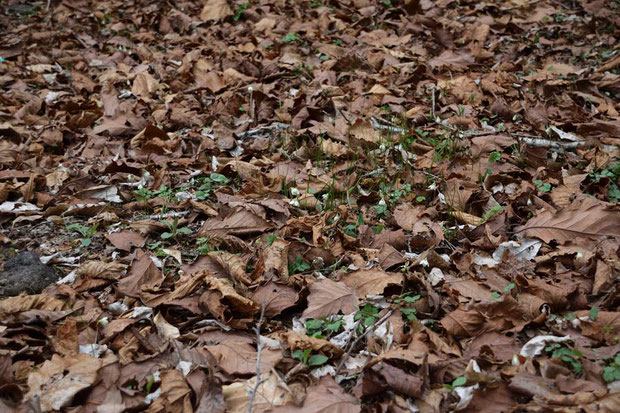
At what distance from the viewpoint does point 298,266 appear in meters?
2.61

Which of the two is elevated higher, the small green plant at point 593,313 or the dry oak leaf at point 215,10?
the small green plant at point 593,313

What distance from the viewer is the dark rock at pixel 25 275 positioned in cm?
250

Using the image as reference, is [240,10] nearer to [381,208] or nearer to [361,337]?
[381,208]

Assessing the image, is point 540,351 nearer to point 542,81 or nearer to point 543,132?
point 543,132

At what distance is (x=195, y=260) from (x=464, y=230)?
1325 millimetres

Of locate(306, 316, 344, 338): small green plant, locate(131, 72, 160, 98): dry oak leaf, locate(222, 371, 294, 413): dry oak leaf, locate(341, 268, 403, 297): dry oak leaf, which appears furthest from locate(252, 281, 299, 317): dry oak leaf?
locate(131, 72, 160, 98): dry oak leaf

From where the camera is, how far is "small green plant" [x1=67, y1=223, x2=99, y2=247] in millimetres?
2885

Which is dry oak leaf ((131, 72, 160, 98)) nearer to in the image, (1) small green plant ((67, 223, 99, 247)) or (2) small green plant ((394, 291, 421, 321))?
(1) small green plant ((67, 223, 99, 247))

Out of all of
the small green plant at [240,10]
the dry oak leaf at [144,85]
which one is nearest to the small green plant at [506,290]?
the dry oak leaf at [144,85]

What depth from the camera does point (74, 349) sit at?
85.3 inches

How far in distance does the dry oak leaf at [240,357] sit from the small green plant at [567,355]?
99 centimetres

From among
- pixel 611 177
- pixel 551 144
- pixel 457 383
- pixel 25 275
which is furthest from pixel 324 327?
pixel 551 144

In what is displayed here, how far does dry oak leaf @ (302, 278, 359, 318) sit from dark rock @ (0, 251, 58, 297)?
124 cm

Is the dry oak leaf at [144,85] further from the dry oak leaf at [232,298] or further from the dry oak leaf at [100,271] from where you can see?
the dry oak leaf at [232,298]
